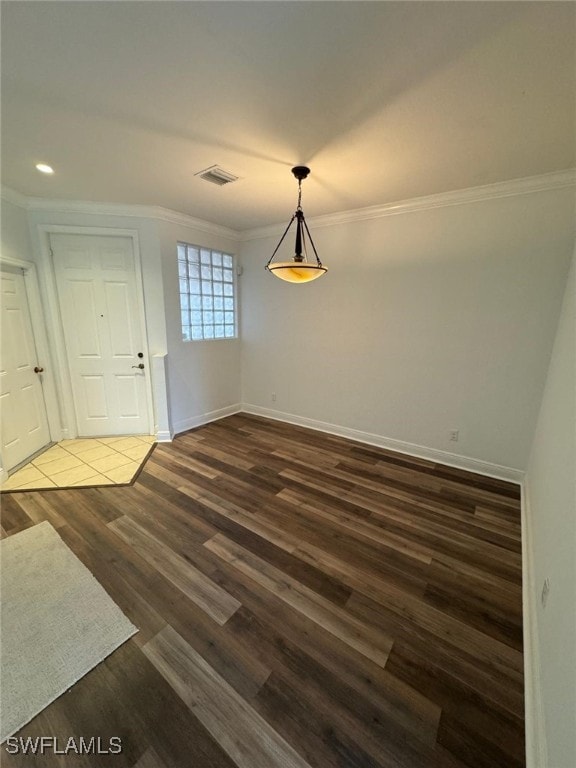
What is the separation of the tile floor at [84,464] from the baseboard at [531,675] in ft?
9.90

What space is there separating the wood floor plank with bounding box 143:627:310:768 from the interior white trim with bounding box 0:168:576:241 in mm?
3884

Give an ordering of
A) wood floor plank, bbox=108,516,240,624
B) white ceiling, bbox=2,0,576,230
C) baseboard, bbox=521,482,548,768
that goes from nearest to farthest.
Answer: baseboard, bbox=521,482,548,768, white ceiling, bbox=2,0,576,230, wood floor plank, bbox=108,516,240,624

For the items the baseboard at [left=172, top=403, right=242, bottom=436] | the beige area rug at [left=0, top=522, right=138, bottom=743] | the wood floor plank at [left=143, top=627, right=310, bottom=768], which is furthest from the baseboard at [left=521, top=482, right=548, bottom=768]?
the baseboard at [left=172, top=403, right=242, bottom=436]

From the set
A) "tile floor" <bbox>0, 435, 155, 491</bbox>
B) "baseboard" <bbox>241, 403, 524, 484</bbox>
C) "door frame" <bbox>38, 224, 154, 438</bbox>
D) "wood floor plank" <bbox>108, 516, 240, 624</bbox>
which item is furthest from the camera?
"door frame" <bbox>38, 224, 154, 438</bbox>

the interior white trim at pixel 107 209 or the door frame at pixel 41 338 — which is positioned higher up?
the interior white trim at pixel 107 209

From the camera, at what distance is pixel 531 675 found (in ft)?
4.32

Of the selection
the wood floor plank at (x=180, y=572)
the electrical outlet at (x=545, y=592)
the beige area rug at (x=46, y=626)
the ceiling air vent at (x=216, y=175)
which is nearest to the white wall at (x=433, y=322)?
the ceiling air vent at (x=216, y=175)

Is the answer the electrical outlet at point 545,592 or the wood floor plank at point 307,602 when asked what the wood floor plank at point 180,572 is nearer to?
the wood floor plank at point 307,602

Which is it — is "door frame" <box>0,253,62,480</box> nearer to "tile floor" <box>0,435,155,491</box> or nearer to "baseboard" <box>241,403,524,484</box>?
"tile floor" <box>0,435,155,491</box>

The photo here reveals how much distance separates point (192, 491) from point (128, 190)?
9.75 ft

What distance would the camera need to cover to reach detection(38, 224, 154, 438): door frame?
329 centimetres

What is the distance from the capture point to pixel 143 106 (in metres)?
1.71

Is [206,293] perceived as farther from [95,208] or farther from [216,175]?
[216,175]

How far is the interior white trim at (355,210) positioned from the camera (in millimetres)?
2490
